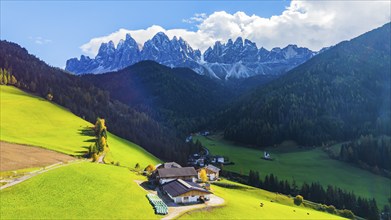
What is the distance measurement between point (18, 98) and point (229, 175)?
12535 centimetres

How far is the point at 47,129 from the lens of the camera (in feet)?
472

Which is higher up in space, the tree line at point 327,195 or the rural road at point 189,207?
the rural road at point 189,207

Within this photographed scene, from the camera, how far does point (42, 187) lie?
6675 cm

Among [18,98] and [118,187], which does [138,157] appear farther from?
[18,98]

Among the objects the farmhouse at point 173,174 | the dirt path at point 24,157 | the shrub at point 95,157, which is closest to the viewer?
the dirt path at point 24,157

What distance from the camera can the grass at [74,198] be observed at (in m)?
54.7

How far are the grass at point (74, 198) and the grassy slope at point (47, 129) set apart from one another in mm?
44178

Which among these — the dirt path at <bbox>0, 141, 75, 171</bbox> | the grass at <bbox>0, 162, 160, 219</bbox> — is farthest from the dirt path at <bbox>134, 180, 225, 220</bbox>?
the dirt path at <bbox>0, 141, 75, 171</bbox>

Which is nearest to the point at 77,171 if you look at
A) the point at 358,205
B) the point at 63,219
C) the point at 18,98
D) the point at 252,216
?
the point at 63,219

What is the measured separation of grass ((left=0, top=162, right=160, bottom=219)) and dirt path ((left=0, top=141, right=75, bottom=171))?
15.3 metres

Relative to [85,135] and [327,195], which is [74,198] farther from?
[327,195]

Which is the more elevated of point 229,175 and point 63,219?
point 63,219

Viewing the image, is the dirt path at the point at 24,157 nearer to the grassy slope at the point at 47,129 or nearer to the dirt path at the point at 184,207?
the grassy slope at the point at 47,129

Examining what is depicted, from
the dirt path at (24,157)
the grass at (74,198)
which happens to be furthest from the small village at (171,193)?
the dirt path at (24,157)
